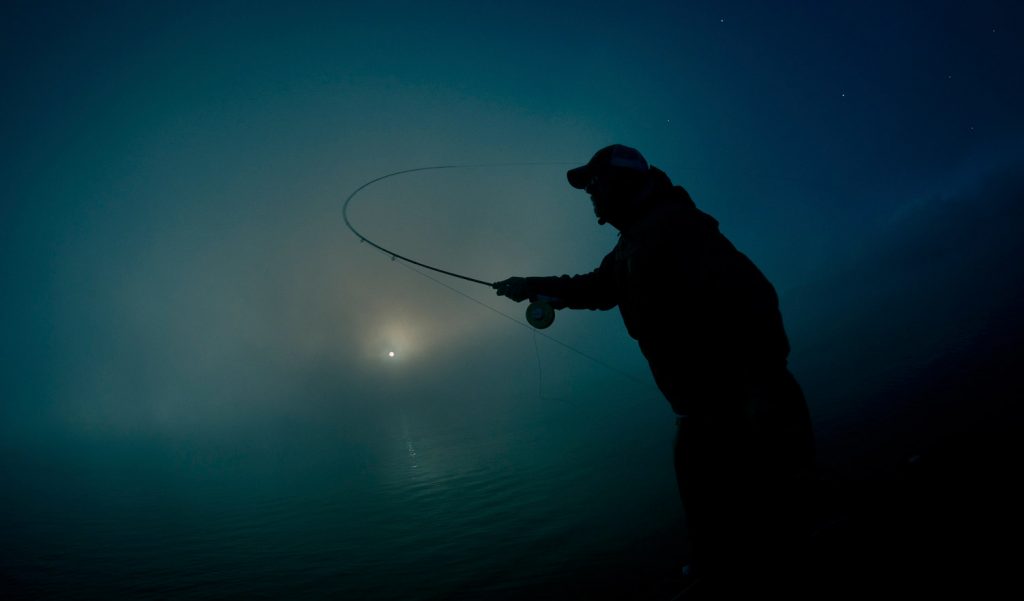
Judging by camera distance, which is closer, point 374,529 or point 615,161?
point 615,161

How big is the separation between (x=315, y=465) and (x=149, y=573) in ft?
124

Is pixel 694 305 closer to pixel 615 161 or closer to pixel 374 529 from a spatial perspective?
pixel 615 161

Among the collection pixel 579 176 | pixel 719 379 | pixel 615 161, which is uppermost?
pixel 579 176

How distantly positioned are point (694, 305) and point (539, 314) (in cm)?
291

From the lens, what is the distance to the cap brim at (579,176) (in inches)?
132

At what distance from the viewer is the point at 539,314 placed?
516 cm

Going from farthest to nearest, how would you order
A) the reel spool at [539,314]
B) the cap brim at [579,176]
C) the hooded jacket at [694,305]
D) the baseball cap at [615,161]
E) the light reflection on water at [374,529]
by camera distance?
the light reflection on water at [374,529] < the reel spool at [539,314] < the cap brim at [579,176] < the baseball cap at [615,161] < the hooded jacket at [694,305]

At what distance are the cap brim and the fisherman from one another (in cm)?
34

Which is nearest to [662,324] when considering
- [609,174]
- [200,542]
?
[609,174]

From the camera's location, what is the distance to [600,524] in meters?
15.7

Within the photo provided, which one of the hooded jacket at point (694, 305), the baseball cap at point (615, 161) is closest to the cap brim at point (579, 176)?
the baseball cap at point (615, 161)

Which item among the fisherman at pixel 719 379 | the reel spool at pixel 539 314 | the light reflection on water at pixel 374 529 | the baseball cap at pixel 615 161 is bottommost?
the light reflection on water at pixel 374 529

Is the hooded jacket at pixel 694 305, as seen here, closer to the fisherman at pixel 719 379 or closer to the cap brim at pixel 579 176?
the fisherman at pixel 719 379

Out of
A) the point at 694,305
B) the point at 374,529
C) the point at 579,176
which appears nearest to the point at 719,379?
the point at 694,305
